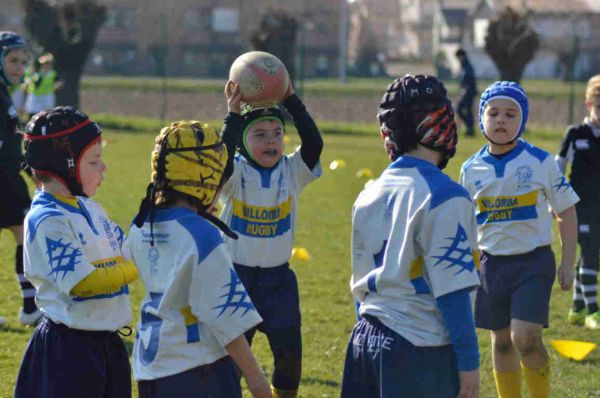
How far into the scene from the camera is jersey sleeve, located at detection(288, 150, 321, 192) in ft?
17.6

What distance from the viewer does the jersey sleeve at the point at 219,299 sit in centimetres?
350

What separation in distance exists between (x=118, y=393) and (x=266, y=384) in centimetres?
97

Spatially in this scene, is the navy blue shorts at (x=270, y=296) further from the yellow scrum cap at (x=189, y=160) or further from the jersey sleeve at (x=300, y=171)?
the yellow scrum cap at (x=189, y=160)

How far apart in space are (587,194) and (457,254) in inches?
185

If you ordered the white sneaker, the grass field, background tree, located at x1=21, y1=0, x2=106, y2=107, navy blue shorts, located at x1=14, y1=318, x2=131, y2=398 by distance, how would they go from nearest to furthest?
navy blue shorts, located at x1=14, y1=318, x2=131, y2=398, the grass field, the white sneaker, background tree, located at x1=21, y1=0, x2=106, y2=107

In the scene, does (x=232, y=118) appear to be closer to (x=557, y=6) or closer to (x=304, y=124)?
(x=304, y=124)

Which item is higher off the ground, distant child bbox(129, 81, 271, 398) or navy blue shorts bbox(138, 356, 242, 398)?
distant child bbox(129, 81, 271, 398)

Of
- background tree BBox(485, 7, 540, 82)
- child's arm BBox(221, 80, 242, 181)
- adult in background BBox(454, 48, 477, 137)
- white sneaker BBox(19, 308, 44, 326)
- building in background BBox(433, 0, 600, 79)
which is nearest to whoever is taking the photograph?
child's arm BBox(221, 80, 242, 181)

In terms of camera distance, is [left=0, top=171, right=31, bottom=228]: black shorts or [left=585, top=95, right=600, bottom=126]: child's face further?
[left=0, top=171, right=31, bottom=228]: black shorts

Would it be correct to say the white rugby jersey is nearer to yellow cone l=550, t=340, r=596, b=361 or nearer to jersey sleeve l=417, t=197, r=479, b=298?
jersey sleeve l=417, t=197, r=479, b=298

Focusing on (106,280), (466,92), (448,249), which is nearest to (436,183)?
(448,249)

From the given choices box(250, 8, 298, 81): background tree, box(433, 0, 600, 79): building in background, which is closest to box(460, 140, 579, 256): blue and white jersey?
box(250, 8, 298, 81): background tree

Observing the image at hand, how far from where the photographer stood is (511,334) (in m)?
5.45

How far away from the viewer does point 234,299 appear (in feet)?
11.6
